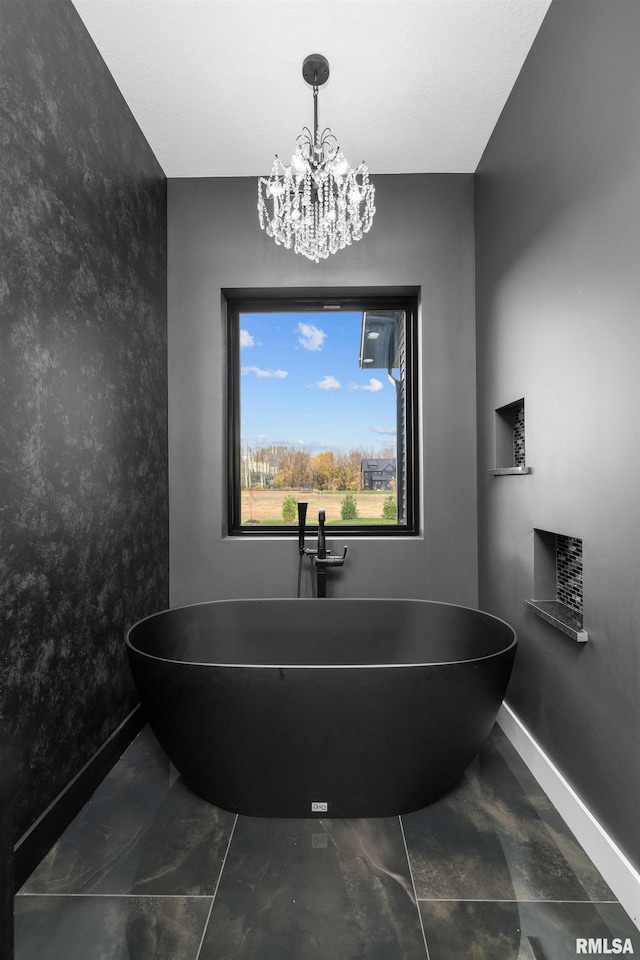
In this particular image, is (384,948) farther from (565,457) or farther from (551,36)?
(551,36)

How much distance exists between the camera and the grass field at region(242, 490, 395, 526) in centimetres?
292

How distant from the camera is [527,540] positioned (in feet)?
6.62

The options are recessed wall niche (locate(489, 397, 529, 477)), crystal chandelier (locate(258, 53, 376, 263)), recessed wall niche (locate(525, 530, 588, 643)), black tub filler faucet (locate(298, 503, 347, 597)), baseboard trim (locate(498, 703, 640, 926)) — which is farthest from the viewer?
black tub filler faucet (locate(298, 503, 347, 597))

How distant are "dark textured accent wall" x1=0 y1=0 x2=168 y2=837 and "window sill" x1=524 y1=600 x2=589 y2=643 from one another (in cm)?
164

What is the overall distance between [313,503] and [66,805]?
1783 millimetres

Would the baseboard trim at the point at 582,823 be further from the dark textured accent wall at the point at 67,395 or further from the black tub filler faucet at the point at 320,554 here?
the dark textured accent wall at the point at 67,395

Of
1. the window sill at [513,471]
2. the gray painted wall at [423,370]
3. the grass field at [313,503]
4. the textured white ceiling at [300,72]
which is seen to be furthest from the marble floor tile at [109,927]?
the textured white ceiling at [300,72]

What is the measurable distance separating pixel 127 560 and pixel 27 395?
3.00 ft

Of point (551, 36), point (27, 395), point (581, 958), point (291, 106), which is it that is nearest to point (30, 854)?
point (27, 395)

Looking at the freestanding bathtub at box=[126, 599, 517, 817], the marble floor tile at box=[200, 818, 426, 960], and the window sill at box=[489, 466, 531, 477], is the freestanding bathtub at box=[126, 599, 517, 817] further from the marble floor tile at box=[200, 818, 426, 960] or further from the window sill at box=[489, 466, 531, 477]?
the window sill at box=[489, 466, 531, 477]

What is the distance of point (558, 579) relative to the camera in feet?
6.31

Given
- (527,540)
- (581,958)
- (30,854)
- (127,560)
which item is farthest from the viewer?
(127,560)

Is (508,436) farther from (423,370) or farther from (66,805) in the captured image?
(66,805)

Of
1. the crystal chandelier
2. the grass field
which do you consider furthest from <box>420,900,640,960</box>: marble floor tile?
the crystal chandelier
